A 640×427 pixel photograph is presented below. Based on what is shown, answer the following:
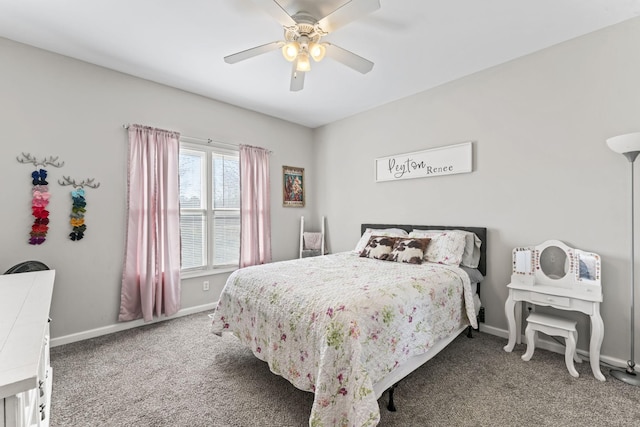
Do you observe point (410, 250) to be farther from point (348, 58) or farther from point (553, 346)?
point (348, 58)

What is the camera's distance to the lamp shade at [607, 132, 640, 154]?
1.98 meters

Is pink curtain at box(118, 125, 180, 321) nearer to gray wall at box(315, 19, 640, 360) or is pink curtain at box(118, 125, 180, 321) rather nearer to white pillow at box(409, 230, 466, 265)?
gray wall at box(315, 19, 640, 360)

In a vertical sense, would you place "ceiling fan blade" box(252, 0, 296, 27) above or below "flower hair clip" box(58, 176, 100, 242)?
above

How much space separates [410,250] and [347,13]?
2116mm

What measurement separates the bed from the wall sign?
33.4 inches

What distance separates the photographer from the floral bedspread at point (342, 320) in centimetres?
150

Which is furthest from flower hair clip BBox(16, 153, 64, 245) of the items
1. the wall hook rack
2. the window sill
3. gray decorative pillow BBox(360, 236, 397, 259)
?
gray decorative pillow BBox(360, 236, 397, 259)

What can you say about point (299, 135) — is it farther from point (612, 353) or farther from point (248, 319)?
point (612, 353)

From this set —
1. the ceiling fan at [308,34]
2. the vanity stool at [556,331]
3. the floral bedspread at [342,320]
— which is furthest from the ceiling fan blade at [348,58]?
the vanity stool at [556,331]

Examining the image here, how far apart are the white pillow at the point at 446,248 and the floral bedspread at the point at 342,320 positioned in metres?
0.22

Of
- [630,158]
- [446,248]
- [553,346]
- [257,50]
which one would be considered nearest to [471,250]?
[446,248]

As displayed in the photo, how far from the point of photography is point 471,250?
2.93m

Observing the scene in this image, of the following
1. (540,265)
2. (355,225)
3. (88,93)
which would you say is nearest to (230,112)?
(88,93)

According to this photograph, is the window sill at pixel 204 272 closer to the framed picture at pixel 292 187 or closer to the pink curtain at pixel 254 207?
the pink curtain at pixel 254 207
